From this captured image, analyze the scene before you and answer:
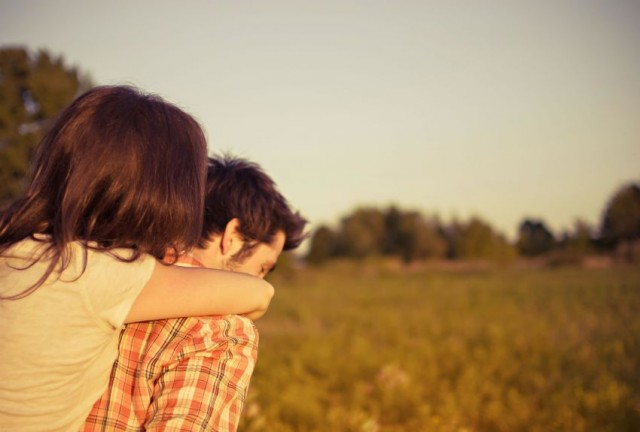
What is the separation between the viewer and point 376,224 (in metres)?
69.9

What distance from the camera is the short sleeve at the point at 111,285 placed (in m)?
1.09

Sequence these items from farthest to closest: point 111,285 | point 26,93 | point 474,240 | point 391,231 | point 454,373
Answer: point 391,231, point 474,240, point 26,93, point 454,373, point 111,285

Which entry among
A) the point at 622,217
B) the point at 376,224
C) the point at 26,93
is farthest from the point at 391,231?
the point at 26,93

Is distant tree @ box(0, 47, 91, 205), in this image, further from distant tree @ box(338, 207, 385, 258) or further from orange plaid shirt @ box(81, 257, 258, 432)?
distant tree @ box(338, 207, 385, 258)

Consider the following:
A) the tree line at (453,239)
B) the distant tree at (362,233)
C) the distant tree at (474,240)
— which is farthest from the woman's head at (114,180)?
the distant tree at (362,233)

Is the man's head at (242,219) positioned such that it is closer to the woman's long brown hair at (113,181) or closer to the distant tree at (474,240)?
the woman's long brown hair at (113,181)

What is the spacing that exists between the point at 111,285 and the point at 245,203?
28.9 inches

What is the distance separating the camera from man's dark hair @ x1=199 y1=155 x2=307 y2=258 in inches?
69.9

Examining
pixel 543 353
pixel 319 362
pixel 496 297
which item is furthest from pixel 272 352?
pixel 496 297

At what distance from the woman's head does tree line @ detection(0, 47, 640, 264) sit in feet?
1.45

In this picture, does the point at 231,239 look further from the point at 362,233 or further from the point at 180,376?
the point at 362,233

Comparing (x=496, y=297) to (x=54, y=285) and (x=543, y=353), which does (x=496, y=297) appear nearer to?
(x=543, y=353)

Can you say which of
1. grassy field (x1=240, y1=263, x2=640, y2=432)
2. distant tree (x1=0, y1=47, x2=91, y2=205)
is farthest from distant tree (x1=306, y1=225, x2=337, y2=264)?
distant tree (x1=0, y1=47, x2=91, y2=205)

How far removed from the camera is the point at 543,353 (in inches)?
291
